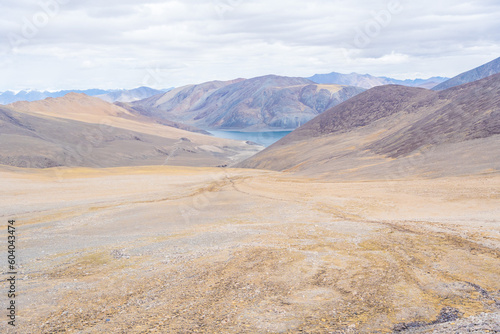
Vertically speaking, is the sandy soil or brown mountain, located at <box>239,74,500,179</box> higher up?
brown mountain, located at <box>239,74,500,179</box>

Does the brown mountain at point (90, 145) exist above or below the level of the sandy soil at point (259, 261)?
above

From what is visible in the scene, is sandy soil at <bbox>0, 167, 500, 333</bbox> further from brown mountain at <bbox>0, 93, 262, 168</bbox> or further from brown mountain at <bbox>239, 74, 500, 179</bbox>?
brown mountain at <bbox>0, 93, 262, 168</bbox>

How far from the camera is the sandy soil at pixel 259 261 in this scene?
27.9 feet

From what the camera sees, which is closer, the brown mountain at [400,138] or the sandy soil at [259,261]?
the sandy soil at [259,261]

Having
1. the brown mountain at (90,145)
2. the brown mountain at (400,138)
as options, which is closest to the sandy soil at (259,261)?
the brown mountain at (400,138)

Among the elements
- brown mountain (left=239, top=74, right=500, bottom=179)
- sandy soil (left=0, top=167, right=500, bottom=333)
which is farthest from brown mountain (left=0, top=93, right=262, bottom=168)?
sandy soil (left=0, top=167, right=500, bottom=333)

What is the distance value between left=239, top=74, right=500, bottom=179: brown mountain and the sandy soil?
771 cm

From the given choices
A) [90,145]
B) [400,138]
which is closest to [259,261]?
[400,138]

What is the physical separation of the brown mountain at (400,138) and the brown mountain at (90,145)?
28.9 m

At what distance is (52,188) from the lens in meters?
27.0

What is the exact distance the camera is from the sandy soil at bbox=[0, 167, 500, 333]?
8.51 m

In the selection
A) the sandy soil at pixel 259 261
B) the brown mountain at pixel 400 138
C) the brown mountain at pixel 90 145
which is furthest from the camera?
the brown mountain at pixel 90 145

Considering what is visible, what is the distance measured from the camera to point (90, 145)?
300ft

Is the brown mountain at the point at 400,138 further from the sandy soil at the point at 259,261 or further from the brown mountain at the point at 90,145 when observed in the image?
the brown mountain at the point at 90,145
